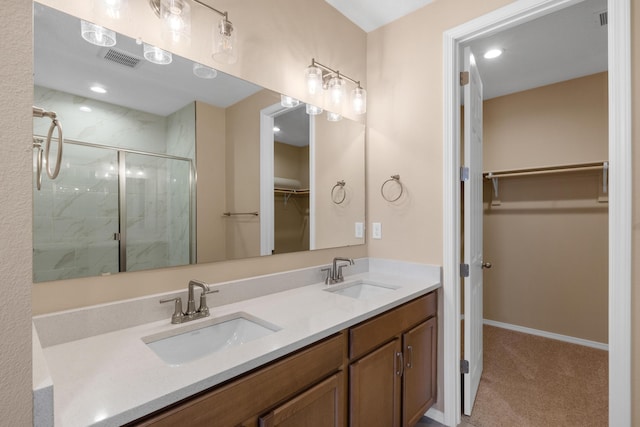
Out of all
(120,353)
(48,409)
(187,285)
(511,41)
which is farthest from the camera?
(511,41)

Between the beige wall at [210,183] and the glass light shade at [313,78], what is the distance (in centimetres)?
61

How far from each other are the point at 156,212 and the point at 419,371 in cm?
156

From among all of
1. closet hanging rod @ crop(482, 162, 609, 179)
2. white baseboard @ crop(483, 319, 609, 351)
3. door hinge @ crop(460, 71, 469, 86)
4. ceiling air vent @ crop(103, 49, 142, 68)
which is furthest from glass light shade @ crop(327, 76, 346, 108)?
white baseboard @ crop(483, 319, 609, 351)

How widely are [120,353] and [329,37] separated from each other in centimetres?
201

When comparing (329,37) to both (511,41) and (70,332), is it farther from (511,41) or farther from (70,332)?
(70,332)

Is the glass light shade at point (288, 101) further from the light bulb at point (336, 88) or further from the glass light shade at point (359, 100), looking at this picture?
the glass light shade at point (359, 100)

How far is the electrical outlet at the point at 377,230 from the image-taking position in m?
2.23

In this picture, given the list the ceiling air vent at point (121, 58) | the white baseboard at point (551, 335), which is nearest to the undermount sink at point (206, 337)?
the ceiling air vent at point (121, 58)

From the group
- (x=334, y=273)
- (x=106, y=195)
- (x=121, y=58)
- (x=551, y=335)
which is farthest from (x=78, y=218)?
(x=551, y=335)

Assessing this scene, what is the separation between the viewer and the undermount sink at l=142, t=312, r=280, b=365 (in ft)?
3.68

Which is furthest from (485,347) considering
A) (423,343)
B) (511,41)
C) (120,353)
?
(120,353)

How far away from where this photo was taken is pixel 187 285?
1357 millimetres

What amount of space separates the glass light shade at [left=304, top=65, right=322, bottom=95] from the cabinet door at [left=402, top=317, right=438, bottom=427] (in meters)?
1.48

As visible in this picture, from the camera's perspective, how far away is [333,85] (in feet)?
6.47
